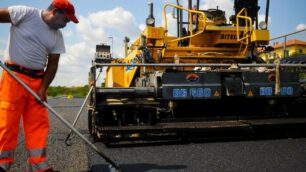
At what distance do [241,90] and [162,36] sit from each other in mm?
1914

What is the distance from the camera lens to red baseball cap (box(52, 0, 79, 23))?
339cm

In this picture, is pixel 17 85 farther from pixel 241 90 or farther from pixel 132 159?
pixel 241 90

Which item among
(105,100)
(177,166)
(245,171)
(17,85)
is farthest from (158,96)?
(17,85)

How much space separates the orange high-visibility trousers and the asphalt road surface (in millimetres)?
475

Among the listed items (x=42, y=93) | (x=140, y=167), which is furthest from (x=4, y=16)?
(x=140, y=167)

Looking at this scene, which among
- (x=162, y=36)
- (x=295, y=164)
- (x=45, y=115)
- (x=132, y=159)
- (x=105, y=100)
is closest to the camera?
(x=45, y=115)

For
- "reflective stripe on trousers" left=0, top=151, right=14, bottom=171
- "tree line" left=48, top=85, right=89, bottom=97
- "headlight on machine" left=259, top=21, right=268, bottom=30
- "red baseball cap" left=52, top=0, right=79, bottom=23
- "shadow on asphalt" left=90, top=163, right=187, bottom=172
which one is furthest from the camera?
"tree line" left=48, top=85, right=89, bottom=97

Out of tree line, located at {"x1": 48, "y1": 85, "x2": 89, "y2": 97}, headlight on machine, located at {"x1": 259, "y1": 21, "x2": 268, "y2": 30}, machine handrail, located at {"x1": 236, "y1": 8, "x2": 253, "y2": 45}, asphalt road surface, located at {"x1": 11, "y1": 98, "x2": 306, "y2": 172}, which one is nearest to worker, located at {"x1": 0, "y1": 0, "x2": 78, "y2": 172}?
asphalt road surface, located at {"x1": 11, "y1": 98, "x2": 306, "y2": 172}

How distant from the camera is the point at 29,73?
11.4ft

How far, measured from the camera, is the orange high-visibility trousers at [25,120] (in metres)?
3.31

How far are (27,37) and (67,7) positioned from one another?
45 centimetres

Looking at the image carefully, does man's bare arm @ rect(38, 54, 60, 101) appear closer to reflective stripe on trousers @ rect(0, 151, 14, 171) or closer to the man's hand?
the man's hand

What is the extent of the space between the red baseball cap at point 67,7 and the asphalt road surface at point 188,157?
1.44 metres

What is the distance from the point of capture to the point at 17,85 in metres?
3.38
